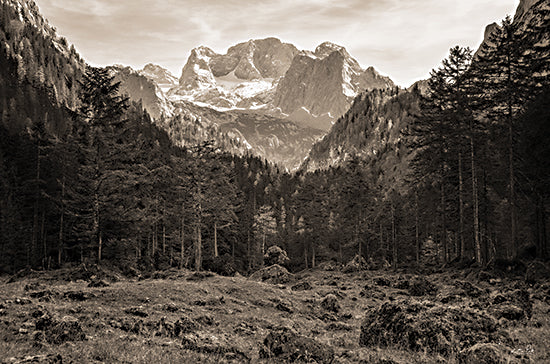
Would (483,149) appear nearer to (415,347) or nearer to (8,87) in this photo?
(415,347)

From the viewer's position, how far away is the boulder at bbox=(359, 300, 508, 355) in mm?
9927

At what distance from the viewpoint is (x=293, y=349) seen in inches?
367

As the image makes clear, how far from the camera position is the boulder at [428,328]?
993cm

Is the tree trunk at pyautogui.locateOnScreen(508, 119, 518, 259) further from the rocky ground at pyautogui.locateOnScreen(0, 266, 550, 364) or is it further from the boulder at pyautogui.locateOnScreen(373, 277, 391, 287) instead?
the boulder at pyautogui.locateOnScreen(373, 277, 391, 287)

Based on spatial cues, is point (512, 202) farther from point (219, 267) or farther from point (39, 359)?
point (39, 359)

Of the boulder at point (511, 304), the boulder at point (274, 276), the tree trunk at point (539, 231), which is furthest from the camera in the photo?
the boulder at point (274, 276)

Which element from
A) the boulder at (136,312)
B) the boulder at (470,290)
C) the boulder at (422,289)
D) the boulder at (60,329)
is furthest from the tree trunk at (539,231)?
the boulder at (60,329)

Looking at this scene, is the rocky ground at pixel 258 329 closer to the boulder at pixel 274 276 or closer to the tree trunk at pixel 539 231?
A: the tree trunk at pixel 539 231

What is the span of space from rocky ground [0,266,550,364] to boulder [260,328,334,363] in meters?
0.02

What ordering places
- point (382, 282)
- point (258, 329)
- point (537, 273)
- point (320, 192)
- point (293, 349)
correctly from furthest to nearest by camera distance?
point (320, 192), point (382, 282), point (537, 273), point (258, 329), point (293, 349)

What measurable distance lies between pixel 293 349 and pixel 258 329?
17.9 feet

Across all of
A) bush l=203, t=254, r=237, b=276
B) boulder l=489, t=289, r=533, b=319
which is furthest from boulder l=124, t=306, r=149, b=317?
bush l=203, t=254, r=237, b=276

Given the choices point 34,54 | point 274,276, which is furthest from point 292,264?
point 34,54

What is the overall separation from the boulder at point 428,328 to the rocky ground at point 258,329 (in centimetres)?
3
